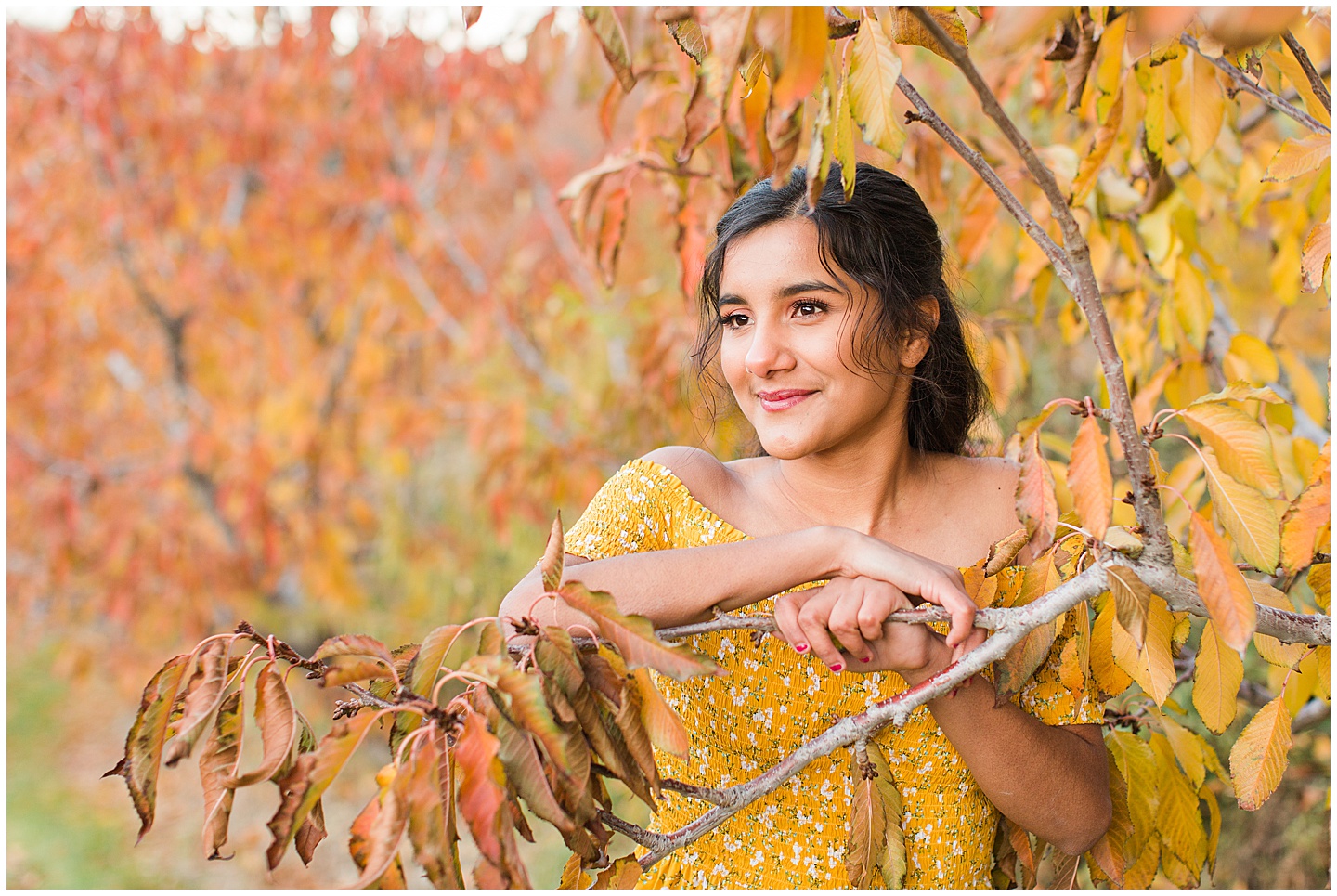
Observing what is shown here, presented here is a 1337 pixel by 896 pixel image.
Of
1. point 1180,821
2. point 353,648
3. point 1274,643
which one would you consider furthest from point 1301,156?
point 353,648

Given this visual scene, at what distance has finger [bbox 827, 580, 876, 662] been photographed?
85 centimetres

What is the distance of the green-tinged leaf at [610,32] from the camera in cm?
70

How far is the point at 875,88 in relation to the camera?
688mm

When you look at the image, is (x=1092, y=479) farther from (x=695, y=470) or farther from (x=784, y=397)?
(x=695, y=470)

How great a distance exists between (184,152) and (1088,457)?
344cm

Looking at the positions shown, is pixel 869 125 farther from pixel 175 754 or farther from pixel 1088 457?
pixel 175 754

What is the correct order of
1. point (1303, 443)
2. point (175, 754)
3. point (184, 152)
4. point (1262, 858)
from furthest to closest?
1. point (184, 152)
2. point (1262, 858)
3. point (1303, 443)
4. point (175, 754)

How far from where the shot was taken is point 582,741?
28.3 inches

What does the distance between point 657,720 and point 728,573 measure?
0.21 m

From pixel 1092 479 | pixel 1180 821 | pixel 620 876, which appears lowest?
pixel 1180 821

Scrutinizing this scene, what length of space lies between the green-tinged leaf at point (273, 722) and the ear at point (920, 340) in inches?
32.0

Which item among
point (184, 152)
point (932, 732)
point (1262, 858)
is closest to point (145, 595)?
point (184, 152)

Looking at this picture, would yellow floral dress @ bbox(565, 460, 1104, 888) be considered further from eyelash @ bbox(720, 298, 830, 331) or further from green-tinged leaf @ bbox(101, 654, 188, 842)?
green-tinged leaf @ bbox(101, 654, 188, 842)

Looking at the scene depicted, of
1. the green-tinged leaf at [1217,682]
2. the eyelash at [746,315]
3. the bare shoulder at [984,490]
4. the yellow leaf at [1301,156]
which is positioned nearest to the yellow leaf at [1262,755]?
the green-tinged leaf at [1217,682]
